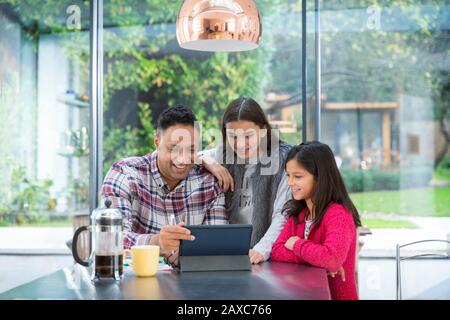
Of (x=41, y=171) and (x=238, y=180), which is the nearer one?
(x=238, y=180)

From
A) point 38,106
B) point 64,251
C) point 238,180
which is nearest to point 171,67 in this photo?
point 38,106

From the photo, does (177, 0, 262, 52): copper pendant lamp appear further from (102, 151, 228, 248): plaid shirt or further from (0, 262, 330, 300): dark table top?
(0, 262, 330, 300): dark table top

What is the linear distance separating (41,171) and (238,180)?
6.86 feet

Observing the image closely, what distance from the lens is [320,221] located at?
294cm

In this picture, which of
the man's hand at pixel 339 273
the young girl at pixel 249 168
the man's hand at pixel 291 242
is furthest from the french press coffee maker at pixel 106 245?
the young girl at pixel 249 168

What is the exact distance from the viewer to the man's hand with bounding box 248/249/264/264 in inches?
112

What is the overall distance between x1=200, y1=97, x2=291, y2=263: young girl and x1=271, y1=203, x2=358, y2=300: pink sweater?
362 millimetres

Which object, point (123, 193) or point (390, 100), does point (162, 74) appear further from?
point (123, 193)

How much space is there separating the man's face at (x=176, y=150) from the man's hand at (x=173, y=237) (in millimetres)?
612

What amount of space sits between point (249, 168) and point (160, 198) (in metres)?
0.42

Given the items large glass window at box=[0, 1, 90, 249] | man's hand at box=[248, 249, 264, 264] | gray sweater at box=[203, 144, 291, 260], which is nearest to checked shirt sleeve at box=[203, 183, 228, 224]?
gray sweater at box=[203, 144, 291, 260]

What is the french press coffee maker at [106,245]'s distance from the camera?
8.14 feet
